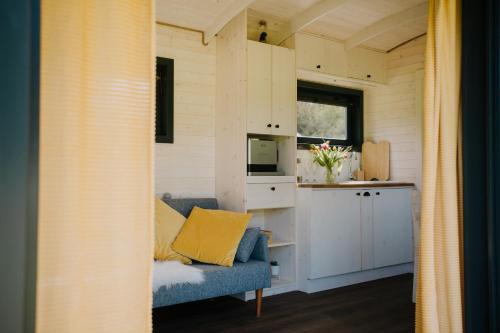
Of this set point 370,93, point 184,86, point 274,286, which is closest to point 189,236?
point 274,286

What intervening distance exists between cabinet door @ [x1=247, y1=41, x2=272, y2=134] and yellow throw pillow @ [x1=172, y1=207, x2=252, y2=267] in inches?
33.3

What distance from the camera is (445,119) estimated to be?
1.93 meters

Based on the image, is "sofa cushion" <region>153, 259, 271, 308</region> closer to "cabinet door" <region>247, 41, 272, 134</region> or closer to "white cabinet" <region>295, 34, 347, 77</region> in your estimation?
"cabinet door" <region>247, 41, 272, 134</region>

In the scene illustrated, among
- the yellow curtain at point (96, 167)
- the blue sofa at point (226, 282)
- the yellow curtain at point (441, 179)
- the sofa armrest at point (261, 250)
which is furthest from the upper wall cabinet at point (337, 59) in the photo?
the yellow curtain at point (96, 167)

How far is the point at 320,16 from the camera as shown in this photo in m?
3.67

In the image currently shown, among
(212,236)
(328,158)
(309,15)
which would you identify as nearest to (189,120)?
(212,236)

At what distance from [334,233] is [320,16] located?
199cm

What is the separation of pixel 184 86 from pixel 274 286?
1995 mm

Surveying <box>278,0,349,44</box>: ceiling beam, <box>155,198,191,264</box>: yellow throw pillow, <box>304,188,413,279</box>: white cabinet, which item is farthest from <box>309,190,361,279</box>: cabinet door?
<box>278,0,349,44</box>: ceiling beam

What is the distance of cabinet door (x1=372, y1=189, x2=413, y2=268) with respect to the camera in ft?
13.8

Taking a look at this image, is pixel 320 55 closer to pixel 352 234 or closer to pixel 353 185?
pixel 353 185
